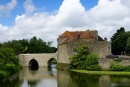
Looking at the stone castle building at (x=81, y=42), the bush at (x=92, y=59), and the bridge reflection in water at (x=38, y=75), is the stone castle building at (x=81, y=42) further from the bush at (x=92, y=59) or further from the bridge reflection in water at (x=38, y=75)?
the bridge reflection in water at (x=38, y=75)

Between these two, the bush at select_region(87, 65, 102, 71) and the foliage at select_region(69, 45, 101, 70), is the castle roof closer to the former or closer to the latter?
the foliage at select_region(69, 45, 101, 70)

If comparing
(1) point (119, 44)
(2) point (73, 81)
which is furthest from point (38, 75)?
(1) point (119, 44)

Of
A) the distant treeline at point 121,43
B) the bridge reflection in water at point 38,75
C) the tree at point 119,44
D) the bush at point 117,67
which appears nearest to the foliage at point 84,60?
the bush at point 117,67

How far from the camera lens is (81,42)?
169 feet

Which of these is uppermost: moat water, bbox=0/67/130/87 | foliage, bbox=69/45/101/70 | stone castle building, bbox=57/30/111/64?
stone castle building, bbox=57/30/111/64

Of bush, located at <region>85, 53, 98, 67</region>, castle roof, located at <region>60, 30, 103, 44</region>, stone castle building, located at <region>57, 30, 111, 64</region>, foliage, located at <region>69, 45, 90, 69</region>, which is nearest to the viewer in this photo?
bush, located at <region>85, 53, 98, 67</region>

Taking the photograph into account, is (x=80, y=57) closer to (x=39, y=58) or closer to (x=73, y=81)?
(x=73, y=81)

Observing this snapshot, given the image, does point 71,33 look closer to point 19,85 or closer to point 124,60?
point 124,60

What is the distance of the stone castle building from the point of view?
50375 millimetres

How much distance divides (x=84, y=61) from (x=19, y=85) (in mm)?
18437

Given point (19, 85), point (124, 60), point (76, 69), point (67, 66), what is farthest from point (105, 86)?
point (67, 66)

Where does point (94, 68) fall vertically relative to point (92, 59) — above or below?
below

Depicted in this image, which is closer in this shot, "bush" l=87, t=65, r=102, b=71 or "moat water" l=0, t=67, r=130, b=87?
"moat water" l=0, t=67, r=130, b=87

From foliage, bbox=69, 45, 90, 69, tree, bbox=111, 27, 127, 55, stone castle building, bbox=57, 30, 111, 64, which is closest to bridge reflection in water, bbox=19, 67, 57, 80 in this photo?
foliage, bbox=69, 45, 90, 69
